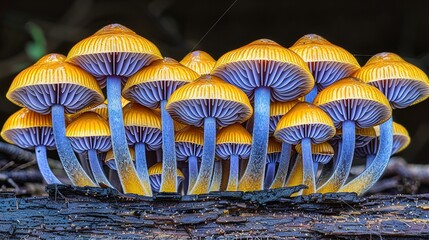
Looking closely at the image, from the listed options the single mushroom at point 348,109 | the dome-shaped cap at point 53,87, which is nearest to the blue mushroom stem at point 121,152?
the dome-shaped cap at point 53,87

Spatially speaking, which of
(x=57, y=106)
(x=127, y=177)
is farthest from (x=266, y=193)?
(x=57, y=106)

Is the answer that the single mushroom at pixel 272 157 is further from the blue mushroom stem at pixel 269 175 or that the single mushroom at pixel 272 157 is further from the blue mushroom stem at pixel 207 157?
the blue mushroom stem at pixel 207 157

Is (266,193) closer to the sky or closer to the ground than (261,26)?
closer to the ground

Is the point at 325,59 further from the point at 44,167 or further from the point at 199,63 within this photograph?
the point at 44,167

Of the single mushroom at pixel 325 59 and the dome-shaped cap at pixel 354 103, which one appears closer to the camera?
the dome-shaped cap at pixel 354 103

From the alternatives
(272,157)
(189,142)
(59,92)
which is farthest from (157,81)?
(272,157)

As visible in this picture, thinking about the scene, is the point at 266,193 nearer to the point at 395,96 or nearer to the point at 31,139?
the point at 395,96
